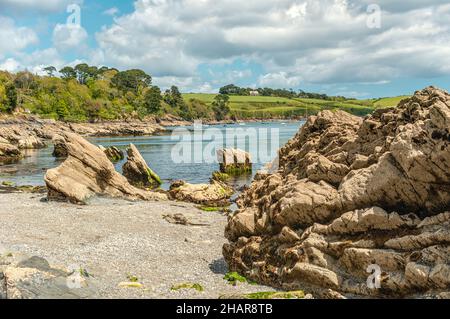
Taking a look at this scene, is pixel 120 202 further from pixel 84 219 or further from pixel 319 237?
Answer: pixel 319 237

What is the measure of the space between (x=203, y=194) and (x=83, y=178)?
38.9 feet

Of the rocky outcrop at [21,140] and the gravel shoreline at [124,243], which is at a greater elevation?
the rocky outcrop at [21,140]

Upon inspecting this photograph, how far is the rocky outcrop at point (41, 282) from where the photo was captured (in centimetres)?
1544

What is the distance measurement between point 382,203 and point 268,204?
244 inches

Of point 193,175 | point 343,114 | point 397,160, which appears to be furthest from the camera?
point 193,175

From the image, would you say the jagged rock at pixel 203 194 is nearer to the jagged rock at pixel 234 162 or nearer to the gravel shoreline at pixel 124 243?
the gravel shoreline at pixel 124 243

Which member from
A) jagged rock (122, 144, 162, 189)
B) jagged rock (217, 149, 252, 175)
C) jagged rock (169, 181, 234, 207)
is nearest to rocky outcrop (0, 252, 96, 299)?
jagged rock (169, 181, 234, 207)

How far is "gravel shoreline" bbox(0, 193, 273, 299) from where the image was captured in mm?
19344

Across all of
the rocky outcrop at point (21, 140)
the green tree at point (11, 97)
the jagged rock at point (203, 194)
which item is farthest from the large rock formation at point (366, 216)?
the green tree at point (11, 97)

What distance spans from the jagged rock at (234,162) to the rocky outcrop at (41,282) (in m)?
50.3

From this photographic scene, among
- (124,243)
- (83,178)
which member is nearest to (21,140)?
(83,178)

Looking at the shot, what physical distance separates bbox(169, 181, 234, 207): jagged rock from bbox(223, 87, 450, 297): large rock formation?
2183 centimetres
